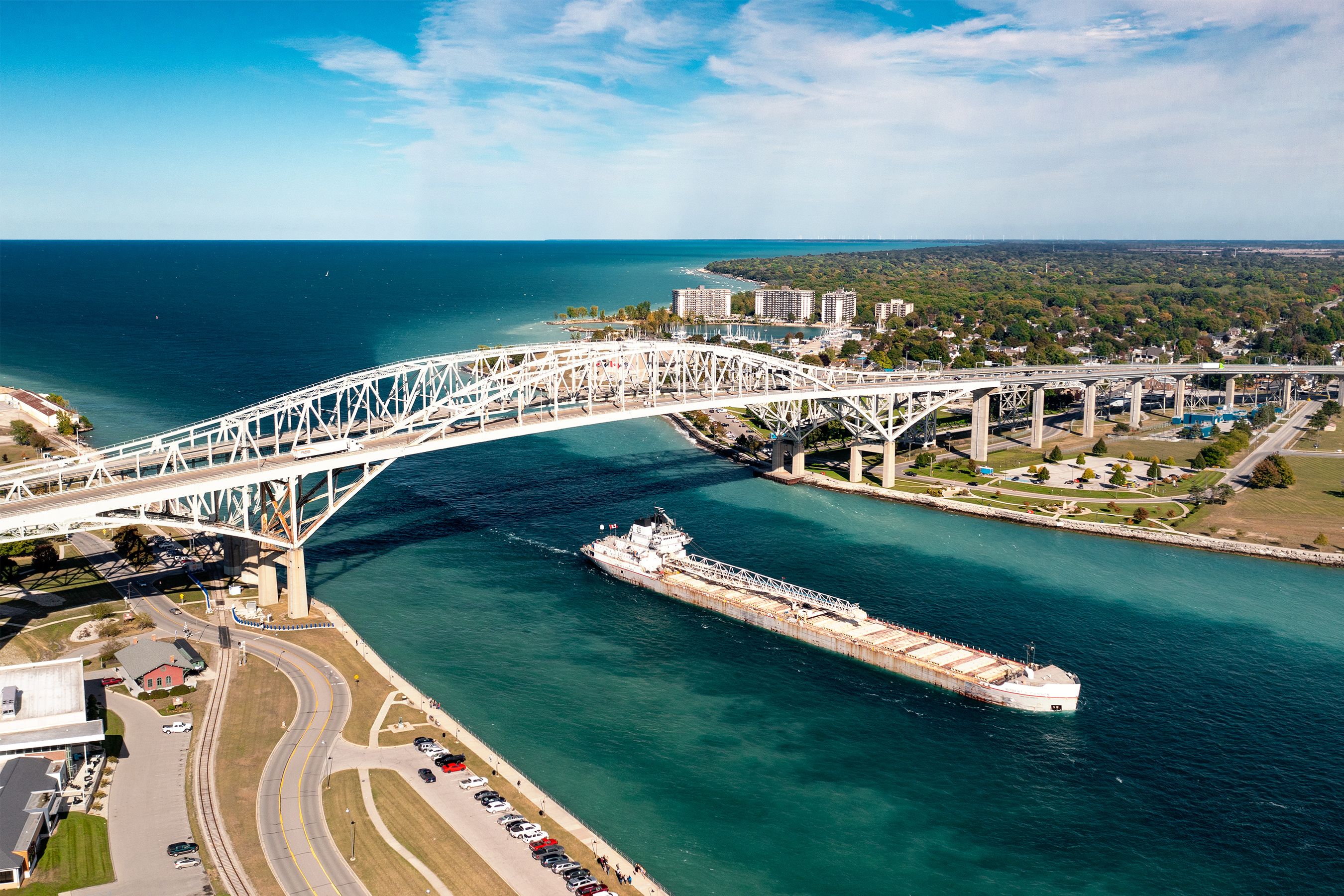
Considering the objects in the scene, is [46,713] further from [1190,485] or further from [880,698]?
[1190,485]

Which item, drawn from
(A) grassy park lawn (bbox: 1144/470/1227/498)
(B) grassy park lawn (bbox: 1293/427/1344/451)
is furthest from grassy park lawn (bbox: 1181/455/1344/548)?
(B) grassy park lawn (bbox: 1293/427/1344/451)

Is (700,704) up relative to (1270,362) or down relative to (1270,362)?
down

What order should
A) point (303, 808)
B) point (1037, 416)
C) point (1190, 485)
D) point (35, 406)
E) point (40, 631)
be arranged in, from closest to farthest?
point (303, 808) → point (40, 631) → point (1190, 485) → point (1037, 416) → point (35, 406)

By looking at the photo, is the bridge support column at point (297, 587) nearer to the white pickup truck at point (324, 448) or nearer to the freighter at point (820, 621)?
the white pickup truck at point (324, 448)

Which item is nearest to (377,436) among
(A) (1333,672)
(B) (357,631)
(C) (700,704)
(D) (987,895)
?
(B) (357,631)

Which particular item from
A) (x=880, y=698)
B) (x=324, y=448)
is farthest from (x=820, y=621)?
(x=324, y=448)

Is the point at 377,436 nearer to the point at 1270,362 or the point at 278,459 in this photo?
the point at 278,459

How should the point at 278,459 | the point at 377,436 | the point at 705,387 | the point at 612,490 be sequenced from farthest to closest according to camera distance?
the point at 705,387
the point at 612,490
the point at 377,436
the point at 278,459
